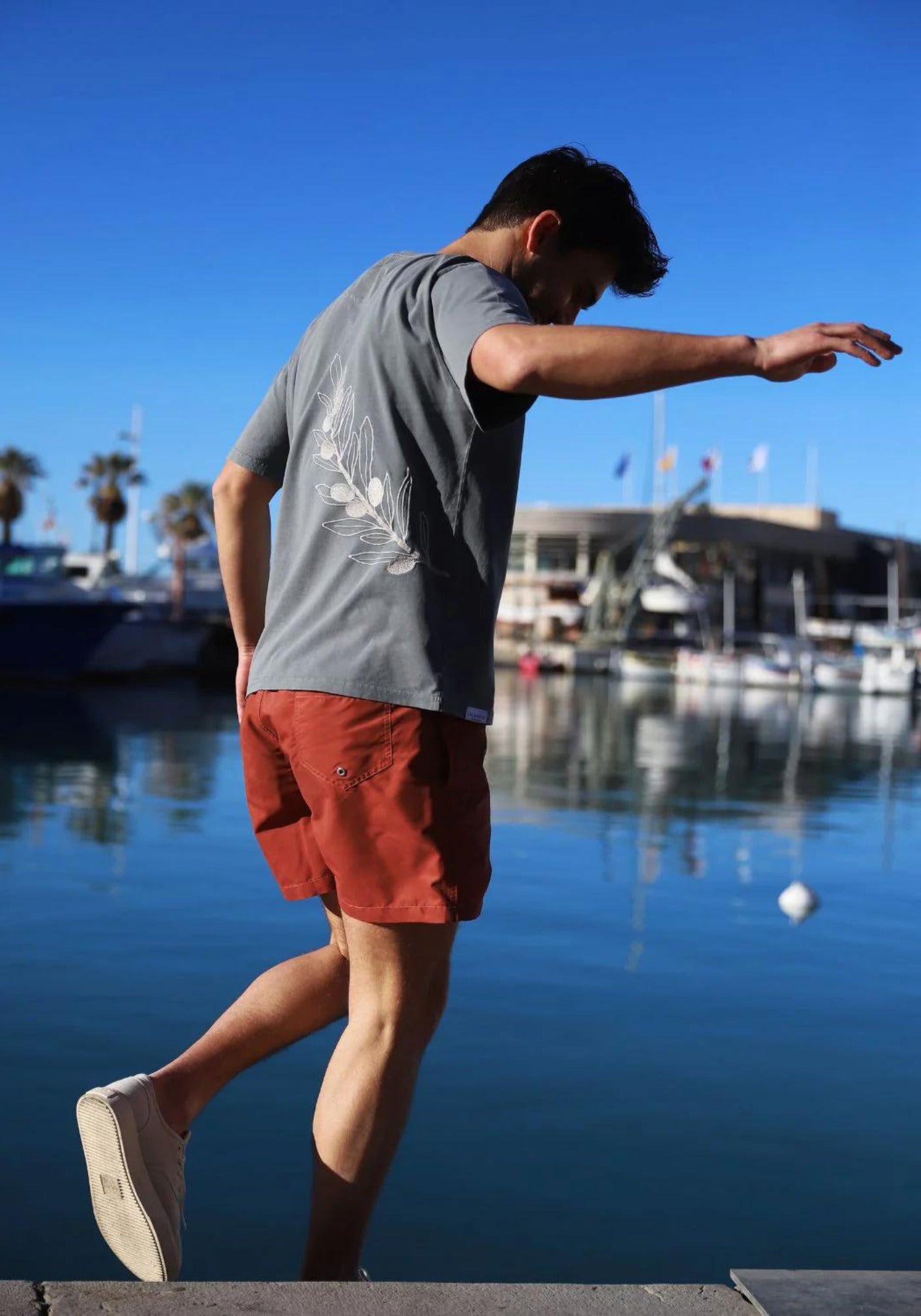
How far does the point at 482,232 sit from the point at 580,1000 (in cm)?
324

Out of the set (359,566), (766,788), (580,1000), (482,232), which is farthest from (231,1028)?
(766,788)

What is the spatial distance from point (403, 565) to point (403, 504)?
92mm

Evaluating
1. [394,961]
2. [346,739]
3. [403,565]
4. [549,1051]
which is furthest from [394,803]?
[549,1051]

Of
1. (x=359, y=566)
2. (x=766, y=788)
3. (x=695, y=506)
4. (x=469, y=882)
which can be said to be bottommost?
(x=766, y=788)

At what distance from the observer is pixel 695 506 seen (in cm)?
10219

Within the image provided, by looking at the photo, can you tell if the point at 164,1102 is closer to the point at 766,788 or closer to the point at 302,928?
the point at 302,928

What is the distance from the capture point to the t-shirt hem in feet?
7.79

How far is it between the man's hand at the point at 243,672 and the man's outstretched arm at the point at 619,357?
2.86 feet

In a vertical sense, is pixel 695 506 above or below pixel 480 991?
above

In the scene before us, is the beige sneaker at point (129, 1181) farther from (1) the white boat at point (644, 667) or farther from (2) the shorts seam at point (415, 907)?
(1) the white boat at point (644, 667)

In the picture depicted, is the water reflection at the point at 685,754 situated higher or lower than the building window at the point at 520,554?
lower

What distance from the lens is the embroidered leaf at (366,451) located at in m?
2.46

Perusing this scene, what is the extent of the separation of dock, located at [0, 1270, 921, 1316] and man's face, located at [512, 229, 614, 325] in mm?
1407

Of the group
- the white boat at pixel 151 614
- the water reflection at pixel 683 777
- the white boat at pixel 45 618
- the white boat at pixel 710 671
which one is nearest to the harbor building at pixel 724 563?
the white boat at pixel 710 671
